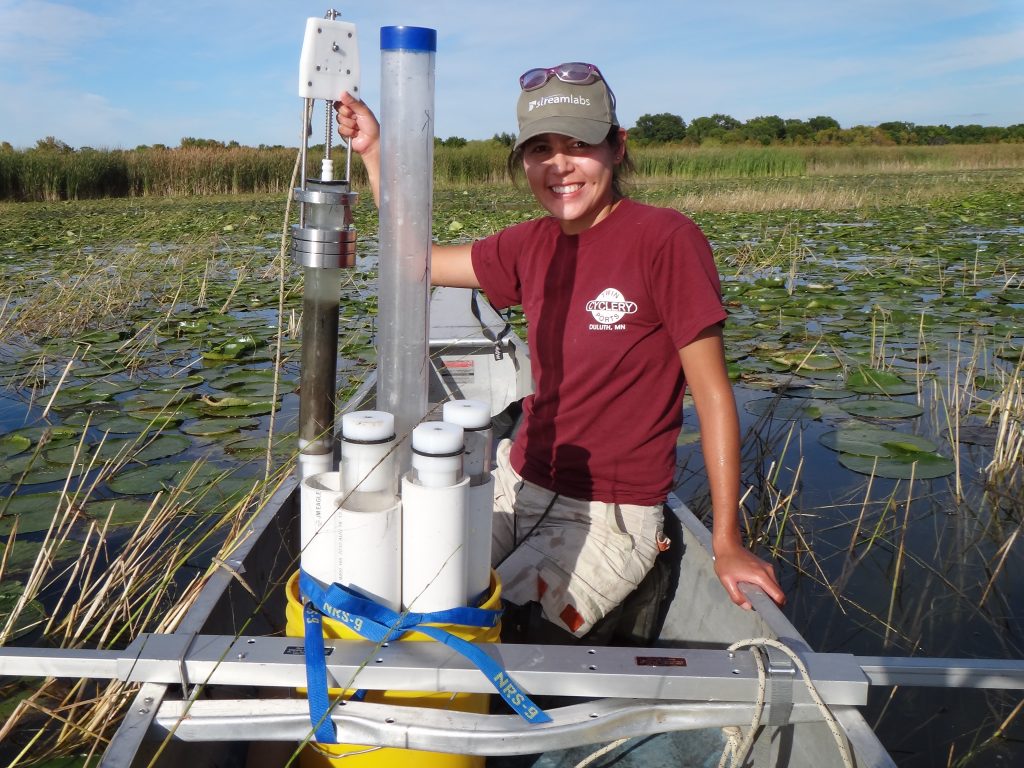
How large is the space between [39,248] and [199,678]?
10.2 m

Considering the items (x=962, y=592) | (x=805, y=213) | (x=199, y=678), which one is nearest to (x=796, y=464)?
(x=962, y=592)

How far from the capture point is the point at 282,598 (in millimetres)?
2146

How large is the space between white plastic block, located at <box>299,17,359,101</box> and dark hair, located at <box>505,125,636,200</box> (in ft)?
1.63

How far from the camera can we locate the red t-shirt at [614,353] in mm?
1889

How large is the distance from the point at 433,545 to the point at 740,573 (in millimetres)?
703

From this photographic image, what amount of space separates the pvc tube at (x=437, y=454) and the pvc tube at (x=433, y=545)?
0.05ft

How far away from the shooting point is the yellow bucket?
1408mm

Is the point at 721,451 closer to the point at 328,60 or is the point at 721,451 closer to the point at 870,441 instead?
the point at 328,60

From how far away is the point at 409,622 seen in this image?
1.39 metres

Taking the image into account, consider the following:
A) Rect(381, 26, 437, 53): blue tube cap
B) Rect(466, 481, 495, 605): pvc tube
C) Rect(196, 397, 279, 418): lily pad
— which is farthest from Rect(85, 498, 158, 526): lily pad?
Rect(381, 26, 437, 53): blue tube cap

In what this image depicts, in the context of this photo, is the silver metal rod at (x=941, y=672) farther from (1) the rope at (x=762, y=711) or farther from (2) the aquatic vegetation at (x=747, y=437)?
(2) the aquatic vegetation at (x=747, y=437)

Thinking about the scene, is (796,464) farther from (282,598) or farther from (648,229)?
(282,598)

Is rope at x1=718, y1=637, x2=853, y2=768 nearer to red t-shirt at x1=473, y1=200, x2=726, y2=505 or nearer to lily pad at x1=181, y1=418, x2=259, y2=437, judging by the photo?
red t-shirt at x1=473, y1=200, x2=726, y2=505

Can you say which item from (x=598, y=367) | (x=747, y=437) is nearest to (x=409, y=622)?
A: (x=598, y=367)
